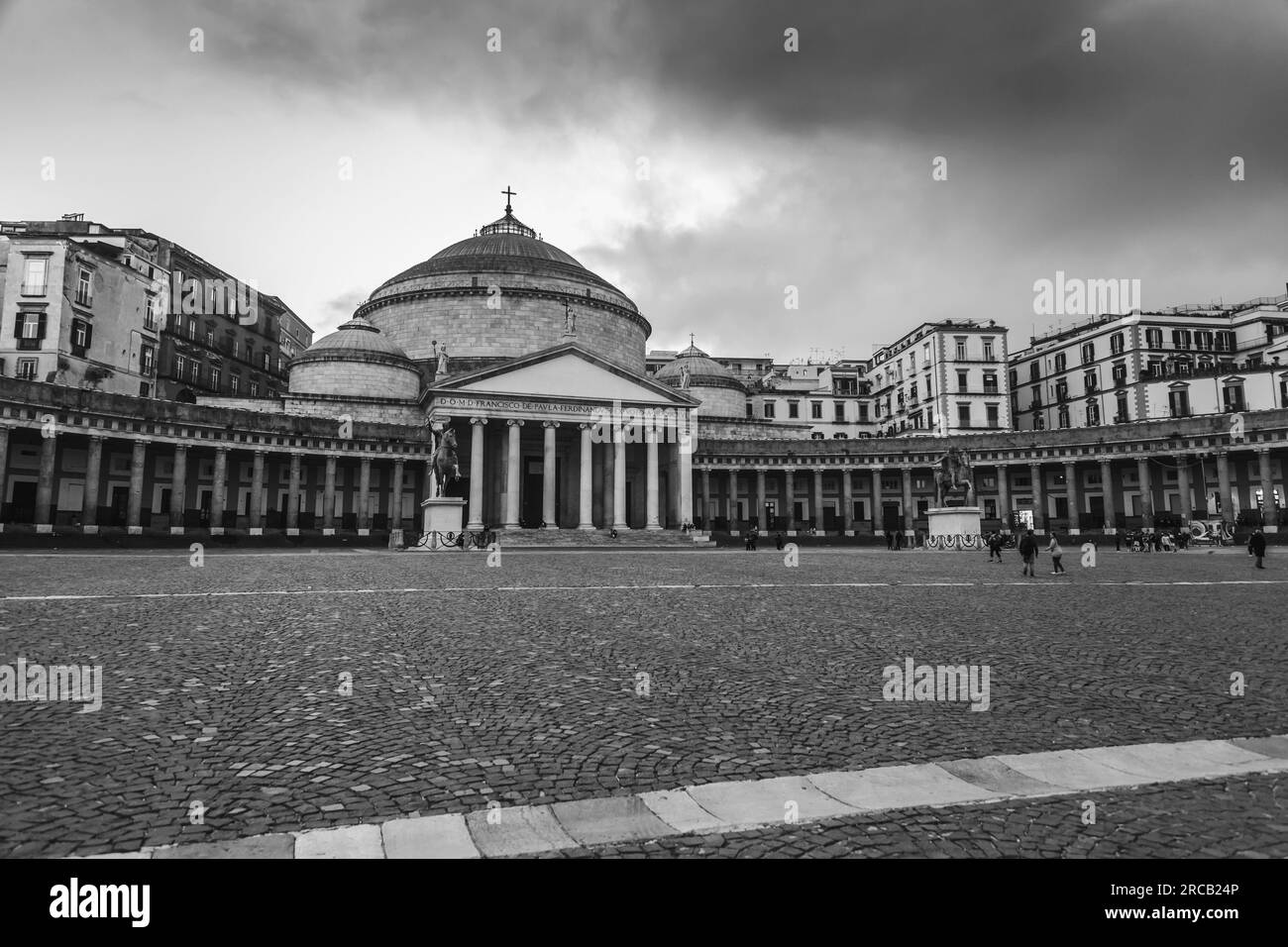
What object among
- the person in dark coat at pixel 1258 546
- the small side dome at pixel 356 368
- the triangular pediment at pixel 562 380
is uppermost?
the small side dome at pixel 356 368

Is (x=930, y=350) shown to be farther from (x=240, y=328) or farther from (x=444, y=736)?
(x=444, y=736)

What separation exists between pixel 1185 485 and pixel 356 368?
189ft

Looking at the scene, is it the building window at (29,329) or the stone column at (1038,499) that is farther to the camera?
the stone column at (1038,499)

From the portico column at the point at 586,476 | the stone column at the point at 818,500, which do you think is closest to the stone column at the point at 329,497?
the portico column at the point at 586,476

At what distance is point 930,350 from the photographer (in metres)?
68.1

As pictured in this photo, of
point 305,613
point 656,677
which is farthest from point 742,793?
point 305,613

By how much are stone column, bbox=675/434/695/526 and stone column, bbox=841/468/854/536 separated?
1530cm

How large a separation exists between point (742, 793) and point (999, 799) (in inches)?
50.0

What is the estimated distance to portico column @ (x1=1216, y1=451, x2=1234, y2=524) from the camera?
46.5 meters

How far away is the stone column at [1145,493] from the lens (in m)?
49.7

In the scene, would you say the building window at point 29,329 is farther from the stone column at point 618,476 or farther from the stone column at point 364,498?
the stone column at point 618,476

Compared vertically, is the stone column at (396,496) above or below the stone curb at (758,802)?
above

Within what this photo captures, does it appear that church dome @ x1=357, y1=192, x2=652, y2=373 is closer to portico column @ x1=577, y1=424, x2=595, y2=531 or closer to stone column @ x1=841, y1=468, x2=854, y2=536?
portico column @ x1=577, y1=424, x2=595, y2=531

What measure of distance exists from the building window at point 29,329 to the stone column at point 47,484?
31.2 ft
